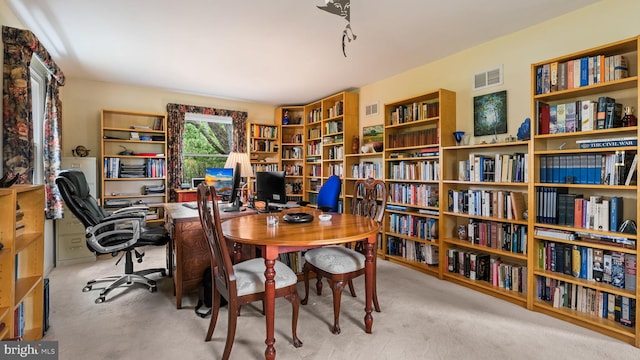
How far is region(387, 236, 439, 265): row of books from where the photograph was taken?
135 inches

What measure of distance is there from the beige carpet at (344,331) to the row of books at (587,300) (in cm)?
17

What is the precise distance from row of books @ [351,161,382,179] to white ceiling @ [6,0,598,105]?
1227 millimetres

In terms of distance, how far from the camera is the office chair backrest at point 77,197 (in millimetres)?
2570

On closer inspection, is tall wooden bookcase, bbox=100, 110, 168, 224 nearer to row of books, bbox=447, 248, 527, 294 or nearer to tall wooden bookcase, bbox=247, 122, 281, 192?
tall wooden bookcase, bbox=247, 122, 281, 192

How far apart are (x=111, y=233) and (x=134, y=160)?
2.42 metres

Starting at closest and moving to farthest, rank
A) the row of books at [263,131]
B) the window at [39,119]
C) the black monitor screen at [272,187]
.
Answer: the black monitor screen at [272,187]
the window at [39,119]
the row of books at [263,131]

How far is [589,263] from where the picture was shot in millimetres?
2264

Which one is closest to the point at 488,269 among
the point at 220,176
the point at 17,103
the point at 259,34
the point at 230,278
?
the point at 230,278

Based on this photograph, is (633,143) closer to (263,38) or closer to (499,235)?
(499,235)

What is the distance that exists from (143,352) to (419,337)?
180 cm

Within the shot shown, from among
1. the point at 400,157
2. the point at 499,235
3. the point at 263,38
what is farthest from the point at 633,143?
the point at 263,38

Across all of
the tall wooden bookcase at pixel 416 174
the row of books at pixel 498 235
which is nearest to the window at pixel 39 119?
the tall wooden bookcase at pixel 416 174

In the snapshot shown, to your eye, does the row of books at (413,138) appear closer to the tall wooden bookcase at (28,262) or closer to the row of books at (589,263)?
the row of books at (589,263)

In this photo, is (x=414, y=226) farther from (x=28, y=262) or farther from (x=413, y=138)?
(x=28, y=262)
